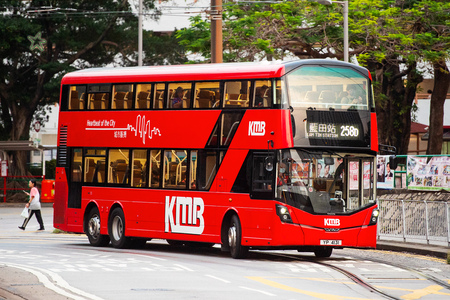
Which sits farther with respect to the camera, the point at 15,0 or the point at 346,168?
the point at 15,0

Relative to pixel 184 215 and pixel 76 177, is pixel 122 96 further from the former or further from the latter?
pixel 184 215

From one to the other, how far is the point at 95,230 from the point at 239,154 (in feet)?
17.5

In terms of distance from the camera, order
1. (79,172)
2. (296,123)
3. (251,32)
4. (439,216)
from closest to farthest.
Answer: (296,123), (439,216), (79,172), (251,32)

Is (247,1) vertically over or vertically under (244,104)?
over

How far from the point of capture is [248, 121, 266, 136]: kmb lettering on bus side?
1747cm

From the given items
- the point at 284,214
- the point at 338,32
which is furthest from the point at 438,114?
the point at 284,214

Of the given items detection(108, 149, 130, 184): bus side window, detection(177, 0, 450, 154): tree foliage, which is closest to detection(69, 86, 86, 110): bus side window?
detection(108, 149, 130, 184): bus side window

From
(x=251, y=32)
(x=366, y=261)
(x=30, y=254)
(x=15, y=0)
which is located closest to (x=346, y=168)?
(x=366, y=261)

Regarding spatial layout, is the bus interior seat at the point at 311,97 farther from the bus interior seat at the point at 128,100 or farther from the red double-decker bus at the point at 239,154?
the bus interior seat at the point at 128,100

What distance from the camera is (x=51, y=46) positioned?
49.2m

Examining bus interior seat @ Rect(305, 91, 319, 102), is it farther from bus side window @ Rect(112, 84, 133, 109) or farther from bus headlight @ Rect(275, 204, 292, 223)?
bus side window @ Rect(112, 84, 133, 109)

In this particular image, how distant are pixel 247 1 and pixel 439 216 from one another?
15433 mm

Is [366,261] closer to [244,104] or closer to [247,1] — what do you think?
[244,104]

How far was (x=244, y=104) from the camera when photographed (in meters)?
17.9
